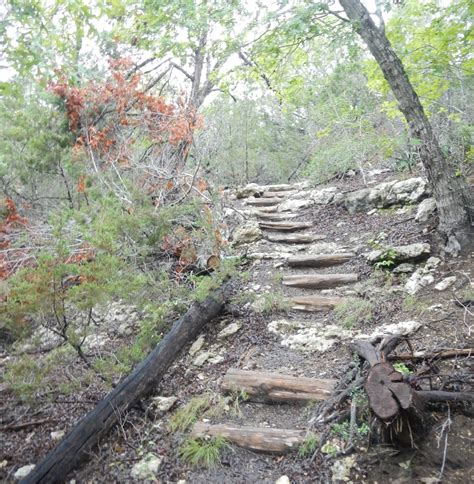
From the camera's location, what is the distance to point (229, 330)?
4105 millimetres

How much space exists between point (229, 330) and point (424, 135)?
10.1 feet

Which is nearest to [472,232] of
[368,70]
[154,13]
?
[368,70]

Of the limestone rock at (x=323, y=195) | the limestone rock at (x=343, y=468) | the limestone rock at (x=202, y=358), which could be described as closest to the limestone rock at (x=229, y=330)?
the limestone rock at (x=202, y=358)

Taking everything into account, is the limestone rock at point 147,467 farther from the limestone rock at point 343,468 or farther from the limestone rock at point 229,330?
the limestone rock at point 229,330

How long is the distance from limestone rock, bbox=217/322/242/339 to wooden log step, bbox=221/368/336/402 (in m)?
0.79

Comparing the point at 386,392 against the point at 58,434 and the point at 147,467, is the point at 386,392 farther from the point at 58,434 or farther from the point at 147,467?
the point at 58,434

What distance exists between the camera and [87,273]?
2.83 meters

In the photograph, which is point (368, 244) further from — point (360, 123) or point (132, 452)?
point (132, 452)

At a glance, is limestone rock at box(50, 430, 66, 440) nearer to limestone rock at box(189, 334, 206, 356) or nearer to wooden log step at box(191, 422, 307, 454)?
wooden log step at box(191, 422, 307, 454)

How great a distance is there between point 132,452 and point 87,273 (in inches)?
52.5

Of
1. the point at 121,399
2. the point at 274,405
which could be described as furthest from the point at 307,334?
the point at 121,399

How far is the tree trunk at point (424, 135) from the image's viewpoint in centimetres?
419

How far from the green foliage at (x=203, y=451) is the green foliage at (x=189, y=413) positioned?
0.20m

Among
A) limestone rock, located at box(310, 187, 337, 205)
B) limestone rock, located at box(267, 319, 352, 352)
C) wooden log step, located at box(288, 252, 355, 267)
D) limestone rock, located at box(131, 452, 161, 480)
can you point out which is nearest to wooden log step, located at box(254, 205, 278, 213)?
limestone rock, located at box(310, 187, 337, 205)
